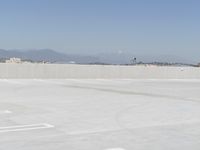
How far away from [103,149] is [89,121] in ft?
11.4

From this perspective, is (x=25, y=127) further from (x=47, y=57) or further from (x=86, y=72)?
(x=47, y=57)

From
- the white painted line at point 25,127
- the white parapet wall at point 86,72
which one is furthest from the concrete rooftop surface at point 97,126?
the white parapet wall at point 86,72

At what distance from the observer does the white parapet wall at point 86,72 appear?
3372cm

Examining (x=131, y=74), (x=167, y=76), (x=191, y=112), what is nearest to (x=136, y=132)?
(x=191, y=112)

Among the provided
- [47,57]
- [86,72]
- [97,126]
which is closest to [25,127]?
[97,126]

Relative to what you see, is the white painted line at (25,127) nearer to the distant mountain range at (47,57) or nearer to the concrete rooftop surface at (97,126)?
the concrete rooftop surface at (97,126)

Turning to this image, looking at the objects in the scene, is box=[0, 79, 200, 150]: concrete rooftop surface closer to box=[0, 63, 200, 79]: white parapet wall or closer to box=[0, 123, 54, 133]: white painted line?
box=[0, 123, 54, 133]: white painted line

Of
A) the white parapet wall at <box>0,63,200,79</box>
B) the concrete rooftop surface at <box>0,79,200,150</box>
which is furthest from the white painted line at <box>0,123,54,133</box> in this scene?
the white parapet wall at <box>0,63,200,79</box>

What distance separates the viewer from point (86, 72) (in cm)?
3734

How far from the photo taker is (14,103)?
15.8 meters

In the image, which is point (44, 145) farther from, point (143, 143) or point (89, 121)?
point (89, 121)

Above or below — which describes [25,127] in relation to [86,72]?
below

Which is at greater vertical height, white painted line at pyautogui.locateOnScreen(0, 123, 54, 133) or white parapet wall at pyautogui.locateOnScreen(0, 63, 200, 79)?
white parapet wall at pyautogui.locateOnScreen(0, 63, 200, 79)

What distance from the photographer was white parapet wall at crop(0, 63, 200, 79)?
33.7m
